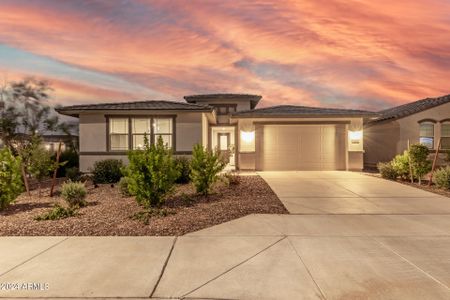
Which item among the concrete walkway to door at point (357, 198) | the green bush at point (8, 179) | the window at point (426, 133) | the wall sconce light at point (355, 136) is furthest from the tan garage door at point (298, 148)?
the green bush at point (8, 179)

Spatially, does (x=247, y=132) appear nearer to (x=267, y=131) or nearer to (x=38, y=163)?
(x=267, y=131)

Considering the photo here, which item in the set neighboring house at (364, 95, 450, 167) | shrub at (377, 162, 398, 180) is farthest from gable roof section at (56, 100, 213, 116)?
neighboring house at (364, 95, 450, 167)

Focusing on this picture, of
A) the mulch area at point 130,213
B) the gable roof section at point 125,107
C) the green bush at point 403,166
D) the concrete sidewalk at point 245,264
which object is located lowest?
the concrete sidewalk at point 245,264

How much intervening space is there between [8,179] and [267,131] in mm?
12981

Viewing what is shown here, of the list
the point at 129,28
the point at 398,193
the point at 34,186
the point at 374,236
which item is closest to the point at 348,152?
the point at 398,193

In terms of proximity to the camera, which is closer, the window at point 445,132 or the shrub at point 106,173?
the shrub at point 106,173

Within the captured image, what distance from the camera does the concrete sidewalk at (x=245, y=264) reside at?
3.43 meters

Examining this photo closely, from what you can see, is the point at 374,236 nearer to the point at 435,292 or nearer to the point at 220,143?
the point at 435,292

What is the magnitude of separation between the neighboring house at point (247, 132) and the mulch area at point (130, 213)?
16.6 feet

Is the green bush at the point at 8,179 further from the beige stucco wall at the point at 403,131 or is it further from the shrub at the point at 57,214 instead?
the beige stucco wall at the point at 403,131

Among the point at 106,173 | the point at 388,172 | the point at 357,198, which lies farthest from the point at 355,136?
the point at 106,173

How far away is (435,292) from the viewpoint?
339cm

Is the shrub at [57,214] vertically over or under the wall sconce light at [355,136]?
under

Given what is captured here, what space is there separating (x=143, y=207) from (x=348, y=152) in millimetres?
13312
